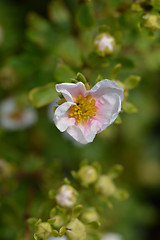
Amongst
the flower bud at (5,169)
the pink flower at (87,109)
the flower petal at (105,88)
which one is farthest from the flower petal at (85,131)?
the flower bud at (5,169)

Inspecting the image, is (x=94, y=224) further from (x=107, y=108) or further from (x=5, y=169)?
(x=5, y=169)

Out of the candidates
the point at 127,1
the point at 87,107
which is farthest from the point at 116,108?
the point at 127,1

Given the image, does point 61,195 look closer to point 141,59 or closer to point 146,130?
point 141,59

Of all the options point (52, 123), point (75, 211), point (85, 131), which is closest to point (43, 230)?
point (75, 211)

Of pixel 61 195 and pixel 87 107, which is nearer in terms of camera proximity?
pixel 87 107

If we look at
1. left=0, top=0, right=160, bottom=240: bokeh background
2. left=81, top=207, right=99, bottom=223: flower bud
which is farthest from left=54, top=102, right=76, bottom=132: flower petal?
left=81, top=207, right=99, bottom=223: flower bud

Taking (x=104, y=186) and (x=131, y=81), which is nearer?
(x=131, y=81)
